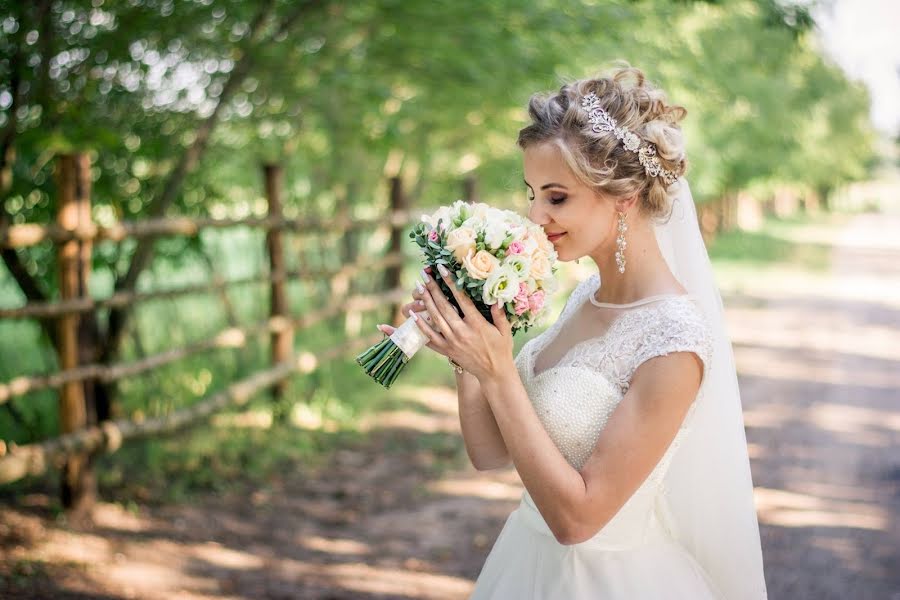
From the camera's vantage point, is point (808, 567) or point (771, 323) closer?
point (808, 567)

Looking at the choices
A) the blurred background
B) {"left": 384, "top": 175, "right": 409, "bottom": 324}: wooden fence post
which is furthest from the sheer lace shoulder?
{"left": 384, "top": 175, "right": 409, "bottom": 324}: wooden fence post

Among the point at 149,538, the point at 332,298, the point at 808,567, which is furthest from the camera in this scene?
the point at 332,298

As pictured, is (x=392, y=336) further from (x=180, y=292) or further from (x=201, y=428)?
(x=201, y=428)

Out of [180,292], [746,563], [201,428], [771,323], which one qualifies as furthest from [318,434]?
[771,323]

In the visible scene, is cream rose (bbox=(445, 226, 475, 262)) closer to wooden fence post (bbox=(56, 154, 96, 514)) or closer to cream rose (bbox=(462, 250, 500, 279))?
cream rose (bbox=(462, 250, 500, 279))

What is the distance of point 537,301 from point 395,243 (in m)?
7.74

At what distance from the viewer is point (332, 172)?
33.1 feet

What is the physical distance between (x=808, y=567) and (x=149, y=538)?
3733 millimetres

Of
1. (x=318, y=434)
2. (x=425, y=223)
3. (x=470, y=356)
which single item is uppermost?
(x=425, y=223)

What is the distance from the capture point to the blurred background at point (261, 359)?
4809mm

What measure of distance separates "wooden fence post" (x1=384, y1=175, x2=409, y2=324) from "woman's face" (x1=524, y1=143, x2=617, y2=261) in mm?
7209

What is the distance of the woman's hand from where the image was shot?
6.56ft

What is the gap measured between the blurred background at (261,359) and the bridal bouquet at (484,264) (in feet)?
2.37

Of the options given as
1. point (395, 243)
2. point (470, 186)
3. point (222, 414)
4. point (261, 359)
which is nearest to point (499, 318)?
point (222, 414)
